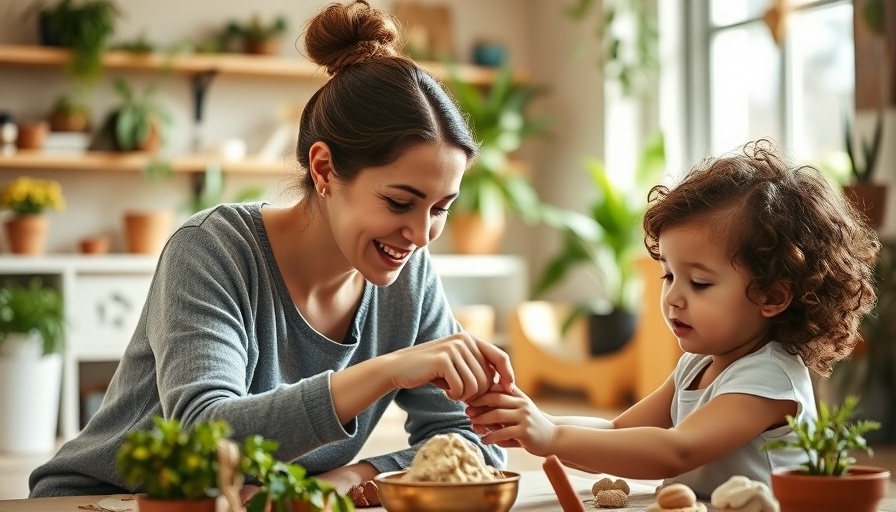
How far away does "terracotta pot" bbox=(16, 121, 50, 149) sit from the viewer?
5.06 metres

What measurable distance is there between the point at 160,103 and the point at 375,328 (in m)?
4.07

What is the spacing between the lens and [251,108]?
578cm

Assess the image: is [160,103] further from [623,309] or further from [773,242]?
[773,242]

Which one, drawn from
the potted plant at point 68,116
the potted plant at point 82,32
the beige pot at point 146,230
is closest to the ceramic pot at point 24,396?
the beige pot at point 146,230

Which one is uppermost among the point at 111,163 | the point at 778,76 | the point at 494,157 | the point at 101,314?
the point at 778,76

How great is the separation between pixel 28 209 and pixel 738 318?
411cm

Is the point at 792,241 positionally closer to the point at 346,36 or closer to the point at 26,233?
the point at 346,36

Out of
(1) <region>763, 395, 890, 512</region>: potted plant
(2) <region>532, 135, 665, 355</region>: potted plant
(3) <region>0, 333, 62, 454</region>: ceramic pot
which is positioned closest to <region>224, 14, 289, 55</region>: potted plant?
(2) <region>532, 135, 665, 355</region>: potted plant

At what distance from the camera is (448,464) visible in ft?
3.46

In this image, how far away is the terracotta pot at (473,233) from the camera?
5.81m

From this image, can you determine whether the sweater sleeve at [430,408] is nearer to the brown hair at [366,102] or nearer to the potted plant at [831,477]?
the brown hair at [366,102]

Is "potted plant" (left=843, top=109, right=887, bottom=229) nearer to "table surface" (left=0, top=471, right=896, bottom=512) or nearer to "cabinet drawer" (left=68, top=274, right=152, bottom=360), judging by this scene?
"table surface" (left=0, top=471, right=896, bottom=512)

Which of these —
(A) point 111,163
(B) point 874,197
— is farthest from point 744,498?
(A) point 111,163

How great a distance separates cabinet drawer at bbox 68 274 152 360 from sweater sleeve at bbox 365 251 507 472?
336 cm
